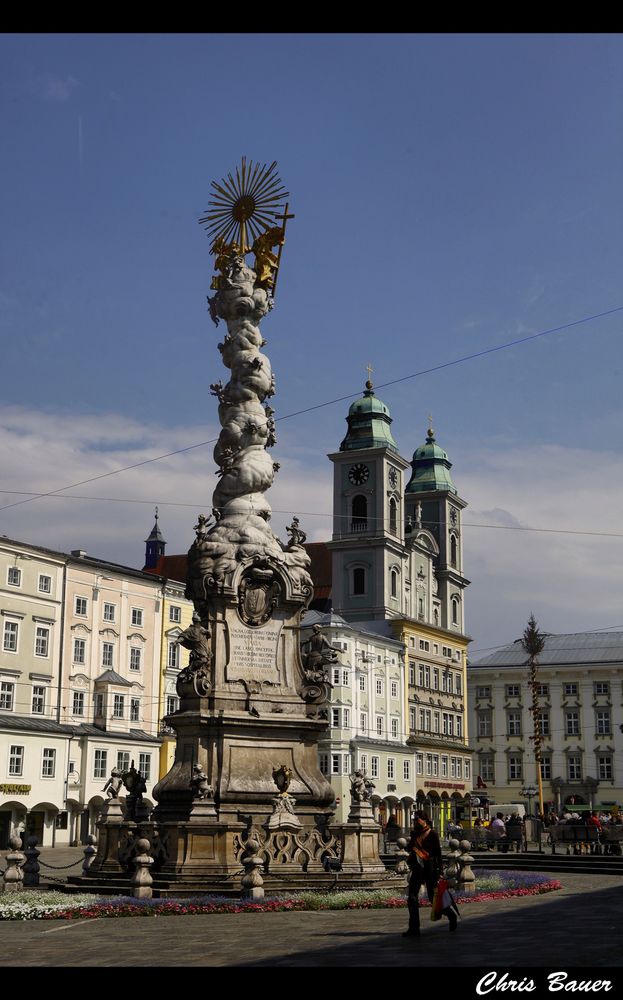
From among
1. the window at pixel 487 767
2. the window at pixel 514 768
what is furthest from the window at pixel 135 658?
the window at pixel 514 768

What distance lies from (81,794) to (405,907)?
42.5 metres

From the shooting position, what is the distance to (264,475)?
1102 inches

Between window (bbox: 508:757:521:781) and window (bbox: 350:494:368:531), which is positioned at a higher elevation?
window (bbox: 350:494:368:531)

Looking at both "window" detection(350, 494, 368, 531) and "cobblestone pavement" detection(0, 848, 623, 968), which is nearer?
"cobblestone pavement" detection(0, 848, 623, 968)

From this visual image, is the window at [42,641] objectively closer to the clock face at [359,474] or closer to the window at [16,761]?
the window at [16,761]

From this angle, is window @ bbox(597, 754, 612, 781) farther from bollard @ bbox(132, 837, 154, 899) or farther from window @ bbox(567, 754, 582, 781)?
bollard @ bbox(132, 837, 154, 899)

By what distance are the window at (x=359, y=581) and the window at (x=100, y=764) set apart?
3538 centimetres

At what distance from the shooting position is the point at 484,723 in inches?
4382

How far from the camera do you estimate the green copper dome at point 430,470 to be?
112062 millimetres

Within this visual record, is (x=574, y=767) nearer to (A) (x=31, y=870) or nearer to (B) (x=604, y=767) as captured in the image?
(B) (x=604, y=767)

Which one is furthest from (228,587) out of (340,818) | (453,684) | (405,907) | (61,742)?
(453,684)

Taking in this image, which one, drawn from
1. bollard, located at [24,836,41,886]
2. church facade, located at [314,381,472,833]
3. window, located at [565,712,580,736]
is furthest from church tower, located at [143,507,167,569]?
bollard, located at [24,836,41,886]

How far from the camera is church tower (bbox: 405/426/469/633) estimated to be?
10650cm

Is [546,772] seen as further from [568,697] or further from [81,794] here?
[81,794]
